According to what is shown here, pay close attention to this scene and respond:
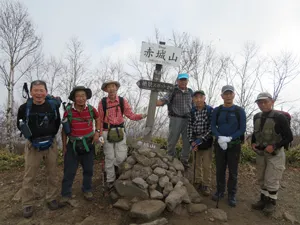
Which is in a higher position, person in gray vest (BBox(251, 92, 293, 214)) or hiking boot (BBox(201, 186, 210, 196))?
person in gray vest (BBox(251, 92, 293, 214))

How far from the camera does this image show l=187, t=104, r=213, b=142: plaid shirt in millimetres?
4254

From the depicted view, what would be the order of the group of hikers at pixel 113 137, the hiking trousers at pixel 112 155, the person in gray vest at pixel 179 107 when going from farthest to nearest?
the person in gray vest at pixel 179 107, the hiking trousers at pixel 112 155, the group of hikers at pixel 113 137

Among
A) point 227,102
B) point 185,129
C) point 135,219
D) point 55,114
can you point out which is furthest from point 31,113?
point 227,102

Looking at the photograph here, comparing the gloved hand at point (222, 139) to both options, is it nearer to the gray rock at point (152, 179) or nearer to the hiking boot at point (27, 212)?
the gray rock at point (152, 179)

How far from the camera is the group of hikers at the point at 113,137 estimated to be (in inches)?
132

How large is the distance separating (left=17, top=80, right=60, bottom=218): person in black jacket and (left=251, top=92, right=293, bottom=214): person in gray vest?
13.1 feet

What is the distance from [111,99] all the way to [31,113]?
1426 millimetres

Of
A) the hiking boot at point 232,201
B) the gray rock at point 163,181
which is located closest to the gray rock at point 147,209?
the gray rock at point 163,181

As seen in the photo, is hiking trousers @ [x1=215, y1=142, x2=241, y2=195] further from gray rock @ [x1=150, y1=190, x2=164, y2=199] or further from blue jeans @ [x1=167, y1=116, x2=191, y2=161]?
gray rock @ [x1=150, y1=190, x2=164, y2=199]

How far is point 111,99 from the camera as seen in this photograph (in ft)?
12.9

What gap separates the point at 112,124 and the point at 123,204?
1525mm

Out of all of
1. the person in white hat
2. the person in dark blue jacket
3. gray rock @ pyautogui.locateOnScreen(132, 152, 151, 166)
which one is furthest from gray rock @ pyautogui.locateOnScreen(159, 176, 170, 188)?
the person in dark blue jacket

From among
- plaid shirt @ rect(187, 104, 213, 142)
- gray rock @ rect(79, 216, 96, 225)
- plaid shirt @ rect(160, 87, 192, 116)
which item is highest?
plaid shirt @ rect(160, 87, 192, 116)

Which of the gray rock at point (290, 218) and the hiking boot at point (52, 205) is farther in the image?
the gray rock at point (290, 218)
